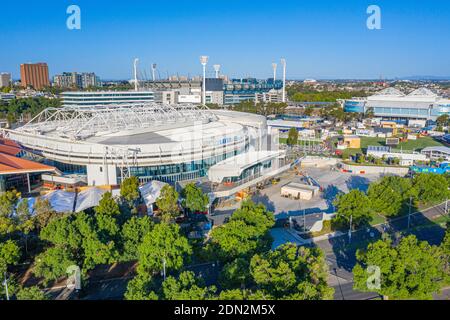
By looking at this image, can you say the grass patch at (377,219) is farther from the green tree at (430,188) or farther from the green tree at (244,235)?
the green tree at (244,235)

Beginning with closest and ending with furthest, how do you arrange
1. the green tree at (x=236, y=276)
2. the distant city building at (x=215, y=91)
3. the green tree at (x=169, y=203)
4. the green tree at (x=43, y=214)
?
1. the green tree at (x=236, y=276)
2. the green tree at (x=43, y=214)
3. the green tree at (x=169, y=203)
4. the distant city building at (x=215, y=91)

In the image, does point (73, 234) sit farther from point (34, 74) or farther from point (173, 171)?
point (34, 74)

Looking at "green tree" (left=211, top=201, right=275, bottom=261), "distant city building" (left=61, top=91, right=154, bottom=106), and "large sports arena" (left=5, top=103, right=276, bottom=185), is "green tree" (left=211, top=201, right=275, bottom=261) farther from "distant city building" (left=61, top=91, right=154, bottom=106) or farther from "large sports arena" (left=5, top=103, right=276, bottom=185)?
"distant city building" (left=61, top=91, right=154, bottom=106)

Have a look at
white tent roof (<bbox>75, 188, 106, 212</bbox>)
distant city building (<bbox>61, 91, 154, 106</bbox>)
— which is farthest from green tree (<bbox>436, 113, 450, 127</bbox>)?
white tent roof (<bbox>75, 188, 106, 212</bbox>)

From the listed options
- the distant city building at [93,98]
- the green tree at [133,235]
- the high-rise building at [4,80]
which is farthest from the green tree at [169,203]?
the high-rise building at [4,80]

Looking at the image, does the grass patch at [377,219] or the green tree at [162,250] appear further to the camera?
the grass patch at [377,219]
